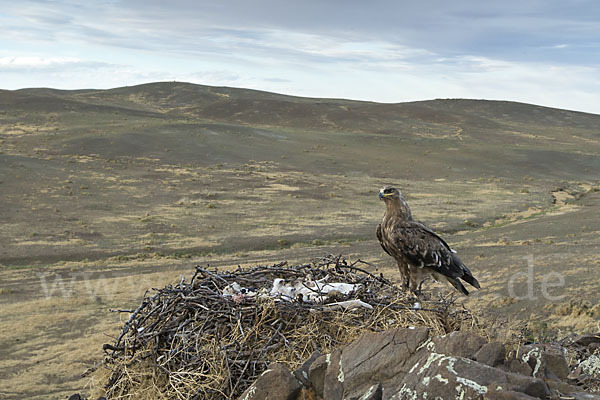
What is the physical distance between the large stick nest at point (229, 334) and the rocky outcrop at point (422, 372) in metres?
0.55

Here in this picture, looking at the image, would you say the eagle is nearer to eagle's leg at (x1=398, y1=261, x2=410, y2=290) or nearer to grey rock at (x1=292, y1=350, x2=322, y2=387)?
eagle's leg at (x1=398, y1=261, x2=410, y2=290)

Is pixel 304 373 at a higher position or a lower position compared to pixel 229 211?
higher

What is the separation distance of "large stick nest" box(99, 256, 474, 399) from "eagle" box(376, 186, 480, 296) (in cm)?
158

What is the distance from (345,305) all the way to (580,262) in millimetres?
13639

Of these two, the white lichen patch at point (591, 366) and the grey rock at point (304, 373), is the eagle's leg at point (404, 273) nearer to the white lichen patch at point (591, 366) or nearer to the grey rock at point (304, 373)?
the white lichen patch at point (591, 366)

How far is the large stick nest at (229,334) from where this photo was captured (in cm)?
484

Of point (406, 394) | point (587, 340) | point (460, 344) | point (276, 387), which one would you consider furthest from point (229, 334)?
point (587, 340)

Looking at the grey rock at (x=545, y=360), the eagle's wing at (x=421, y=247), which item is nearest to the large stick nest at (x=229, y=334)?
the grey rock at (x=545, y=360)

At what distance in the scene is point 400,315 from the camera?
16.6 ft

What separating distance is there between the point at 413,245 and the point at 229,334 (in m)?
2.82

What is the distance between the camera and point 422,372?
3.71 metres

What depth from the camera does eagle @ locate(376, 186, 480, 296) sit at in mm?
7062

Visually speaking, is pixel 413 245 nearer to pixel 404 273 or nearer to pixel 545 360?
pixel 404 273

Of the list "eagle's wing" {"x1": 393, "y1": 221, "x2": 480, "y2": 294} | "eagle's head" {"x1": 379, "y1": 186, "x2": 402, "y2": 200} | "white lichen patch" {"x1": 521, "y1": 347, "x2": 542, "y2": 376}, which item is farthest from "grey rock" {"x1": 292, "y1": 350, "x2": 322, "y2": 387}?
"eagle's head" {"x1": 379, "y1": 186, "x2": 402, "y2": 200}
